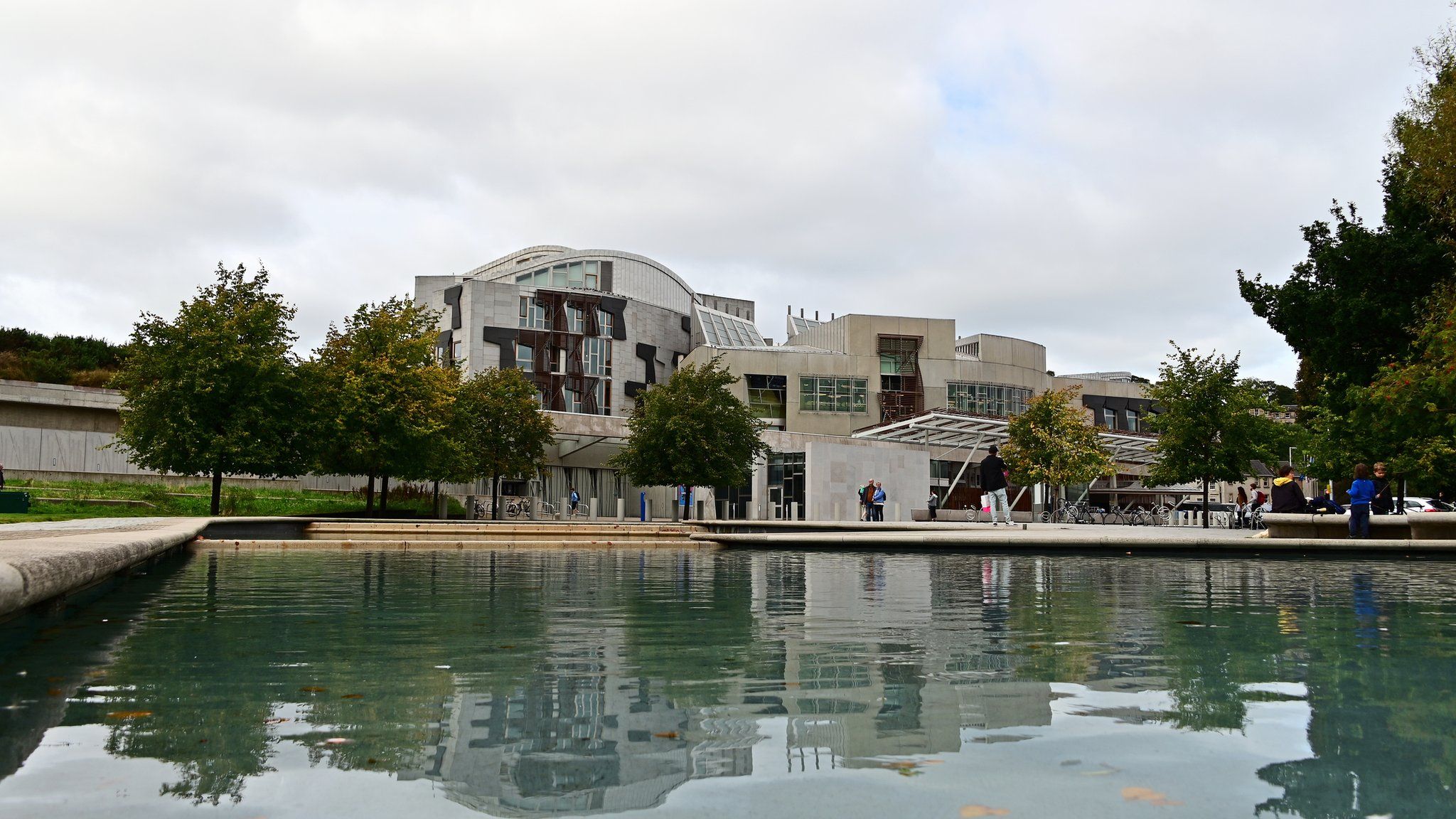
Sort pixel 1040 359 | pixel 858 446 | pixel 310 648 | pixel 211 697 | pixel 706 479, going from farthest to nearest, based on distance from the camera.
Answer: pixel 1040 359
pixel 858 446
pixel 706 479
pixel 310 648
pixel 211 697

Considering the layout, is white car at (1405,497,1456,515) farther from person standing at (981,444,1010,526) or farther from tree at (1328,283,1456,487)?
person standing at (981,444,1010,526)

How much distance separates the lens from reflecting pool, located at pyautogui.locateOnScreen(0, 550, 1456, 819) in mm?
2834

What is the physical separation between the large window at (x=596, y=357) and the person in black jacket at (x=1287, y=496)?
63124 mm

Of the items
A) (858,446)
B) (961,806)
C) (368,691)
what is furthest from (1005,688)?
(858,446)

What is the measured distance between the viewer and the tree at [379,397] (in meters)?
32.2

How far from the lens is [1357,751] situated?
3.30 metres

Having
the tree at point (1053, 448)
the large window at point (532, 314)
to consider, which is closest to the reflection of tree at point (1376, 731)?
the tree at point (1053, 448)

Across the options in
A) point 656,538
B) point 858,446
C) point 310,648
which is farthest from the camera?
point 858,446

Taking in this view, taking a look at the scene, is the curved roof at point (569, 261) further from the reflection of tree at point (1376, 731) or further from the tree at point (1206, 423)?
the reflection of tree at point (1376, 731)

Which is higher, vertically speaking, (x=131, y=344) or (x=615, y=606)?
(x=131, y=344)

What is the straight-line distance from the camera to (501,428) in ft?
137

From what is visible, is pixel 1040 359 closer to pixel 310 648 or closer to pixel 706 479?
pixel 706 479

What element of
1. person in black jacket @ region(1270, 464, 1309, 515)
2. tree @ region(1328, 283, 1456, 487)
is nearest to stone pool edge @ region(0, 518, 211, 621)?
person in black jacket @ region(1270, 464, 1309, 515)

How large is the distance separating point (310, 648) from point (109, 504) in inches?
1082
